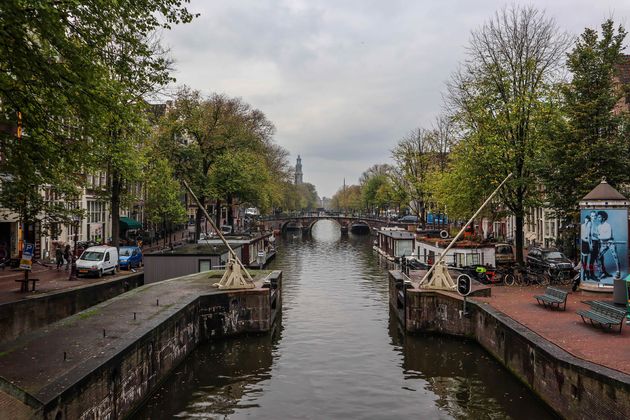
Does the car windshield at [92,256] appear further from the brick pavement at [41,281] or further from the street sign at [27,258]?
the street sign at [27,258]

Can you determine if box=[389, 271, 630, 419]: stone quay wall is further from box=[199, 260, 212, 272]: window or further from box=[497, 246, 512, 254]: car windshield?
box=[497, 246, 512, 254]: car windshield

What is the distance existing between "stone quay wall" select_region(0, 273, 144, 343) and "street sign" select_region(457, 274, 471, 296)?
17.5 m

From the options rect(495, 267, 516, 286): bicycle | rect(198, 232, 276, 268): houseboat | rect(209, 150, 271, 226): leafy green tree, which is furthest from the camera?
rect(209, 150, 271, 226): leafy green tree

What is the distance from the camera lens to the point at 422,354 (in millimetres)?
19938

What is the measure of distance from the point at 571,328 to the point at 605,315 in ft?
3.35

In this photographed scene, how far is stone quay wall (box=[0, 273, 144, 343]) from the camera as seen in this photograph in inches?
774

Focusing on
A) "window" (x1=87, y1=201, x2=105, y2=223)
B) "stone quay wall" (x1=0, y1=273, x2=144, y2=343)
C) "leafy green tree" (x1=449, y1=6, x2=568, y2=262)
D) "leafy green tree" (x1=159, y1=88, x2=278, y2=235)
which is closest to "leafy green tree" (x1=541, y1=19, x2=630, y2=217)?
"leafy green tree" (x1=449, y1=6, x2=568, y2=262)

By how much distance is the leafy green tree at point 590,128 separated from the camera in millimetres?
24016

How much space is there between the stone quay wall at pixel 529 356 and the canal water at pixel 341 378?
52 cm

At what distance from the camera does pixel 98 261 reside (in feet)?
99.5

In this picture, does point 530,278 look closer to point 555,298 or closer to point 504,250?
point 555,298

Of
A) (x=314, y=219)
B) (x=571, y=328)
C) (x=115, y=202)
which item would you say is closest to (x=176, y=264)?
(x=115, y=202)

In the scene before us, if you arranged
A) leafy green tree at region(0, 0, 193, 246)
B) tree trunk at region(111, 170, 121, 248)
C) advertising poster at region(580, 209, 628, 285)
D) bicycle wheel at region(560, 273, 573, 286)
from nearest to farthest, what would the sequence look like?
leafy green tree at region(0, 0, 193, 246)
advertising poster at region(580, 209, 628, 285)
bicycle wheel at region(560, 273, 573, 286)
tree trunk at region(111, 170, 121, 248)

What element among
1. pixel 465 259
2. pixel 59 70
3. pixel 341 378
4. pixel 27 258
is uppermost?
pixel 59 70
